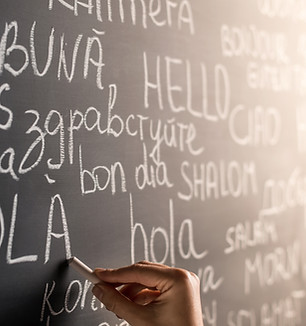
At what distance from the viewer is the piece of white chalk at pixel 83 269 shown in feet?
3.45

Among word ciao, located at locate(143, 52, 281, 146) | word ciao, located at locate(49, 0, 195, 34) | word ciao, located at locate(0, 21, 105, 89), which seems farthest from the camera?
word ciao, located at locate(143, 52, 281, 146)

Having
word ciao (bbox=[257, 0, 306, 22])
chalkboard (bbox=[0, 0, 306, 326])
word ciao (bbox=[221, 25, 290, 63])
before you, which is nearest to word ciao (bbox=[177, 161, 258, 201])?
chalkboard (bbox=[0, 0, 306, 326])

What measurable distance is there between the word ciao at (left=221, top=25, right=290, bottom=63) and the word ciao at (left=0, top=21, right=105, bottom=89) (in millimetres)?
415

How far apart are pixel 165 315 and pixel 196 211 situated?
0.38 meters

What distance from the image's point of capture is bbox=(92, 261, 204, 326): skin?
1.00 meters

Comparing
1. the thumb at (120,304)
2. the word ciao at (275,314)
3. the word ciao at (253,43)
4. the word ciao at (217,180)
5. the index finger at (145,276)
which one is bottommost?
the word ciao at (275,314)

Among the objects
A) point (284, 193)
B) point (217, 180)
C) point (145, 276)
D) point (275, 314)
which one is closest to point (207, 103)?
point (217, 180)

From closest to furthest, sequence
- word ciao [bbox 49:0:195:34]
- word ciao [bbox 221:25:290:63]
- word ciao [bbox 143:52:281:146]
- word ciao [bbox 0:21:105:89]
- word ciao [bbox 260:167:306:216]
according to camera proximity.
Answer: word ciao [bbox 0:21:105:89], word ciao [bbox 49:0:195:34], word ciao [bbox 143:52:281:146], word ciao [bbox 221:25:290:63], word ciao [bbox 260:167:306:216]

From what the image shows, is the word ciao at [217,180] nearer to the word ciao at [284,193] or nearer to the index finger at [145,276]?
the word ciao at [284,193]

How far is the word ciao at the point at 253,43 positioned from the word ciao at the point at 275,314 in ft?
2.17

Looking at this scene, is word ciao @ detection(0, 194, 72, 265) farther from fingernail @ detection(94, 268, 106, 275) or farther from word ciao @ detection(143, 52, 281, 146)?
word ciao @ detection(143, 52, 281, 146)

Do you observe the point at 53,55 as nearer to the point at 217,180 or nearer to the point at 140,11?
the point at 140,11

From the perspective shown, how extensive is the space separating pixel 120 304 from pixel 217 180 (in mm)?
487

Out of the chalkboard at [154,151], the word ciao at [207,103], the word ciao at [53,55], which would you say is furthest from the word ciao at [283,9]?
the word ciao at [53,55]
